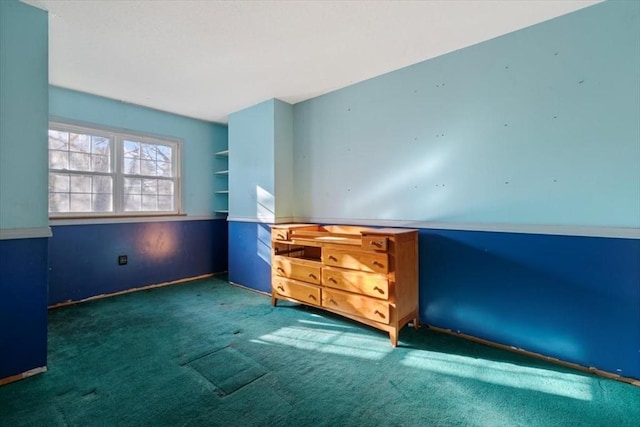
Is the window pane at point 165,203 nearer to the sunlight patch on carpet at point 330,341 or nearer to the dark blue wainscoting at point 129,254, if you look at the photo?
the dark blue wainscoting at point 129,254

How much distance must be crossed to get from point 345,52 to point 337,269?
1.97 metres

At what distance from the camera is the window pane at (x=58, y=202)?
11.3ft

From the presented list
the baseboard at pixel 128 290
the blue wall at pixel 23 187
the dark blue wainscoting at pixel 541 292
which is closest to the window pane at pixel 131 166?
the baseboard at pixel 128 290

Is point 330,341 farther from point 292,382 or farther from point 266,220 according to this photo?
point 266,220

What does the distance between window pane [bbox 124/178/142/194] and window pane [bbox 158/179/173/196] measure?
265 mm

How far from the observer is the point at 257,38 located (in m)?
2.45

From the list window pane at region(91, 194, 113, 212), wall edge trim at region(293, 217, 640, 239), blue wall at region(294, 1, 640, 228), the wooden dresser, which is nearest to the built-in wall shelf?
window pane at region(91, 194, 113, 212)

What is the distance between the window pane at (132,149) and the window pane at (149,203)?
59 centimetres

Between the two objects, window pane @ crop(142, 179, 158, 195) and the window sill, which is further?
window pane @ crop(142, 179, 158, 195)

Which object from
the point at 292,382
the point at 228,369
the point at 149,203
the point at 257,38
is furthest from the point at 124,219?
the point at 292,382

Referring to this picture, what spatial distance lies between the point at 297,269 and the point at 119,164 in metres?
2.84

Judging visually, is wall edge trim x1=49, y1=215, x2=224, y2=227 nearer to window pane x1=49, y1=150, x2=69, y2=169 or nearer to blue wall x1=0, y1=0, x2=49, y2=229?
window pane x1=49, y1=150, x2=69, y2=169

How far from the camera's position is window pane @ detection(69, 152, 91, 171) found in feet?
11.8

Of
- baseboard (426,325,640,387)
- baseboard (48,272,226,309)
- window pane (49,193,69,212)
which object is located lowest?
baseboard (426,325,640,387)
